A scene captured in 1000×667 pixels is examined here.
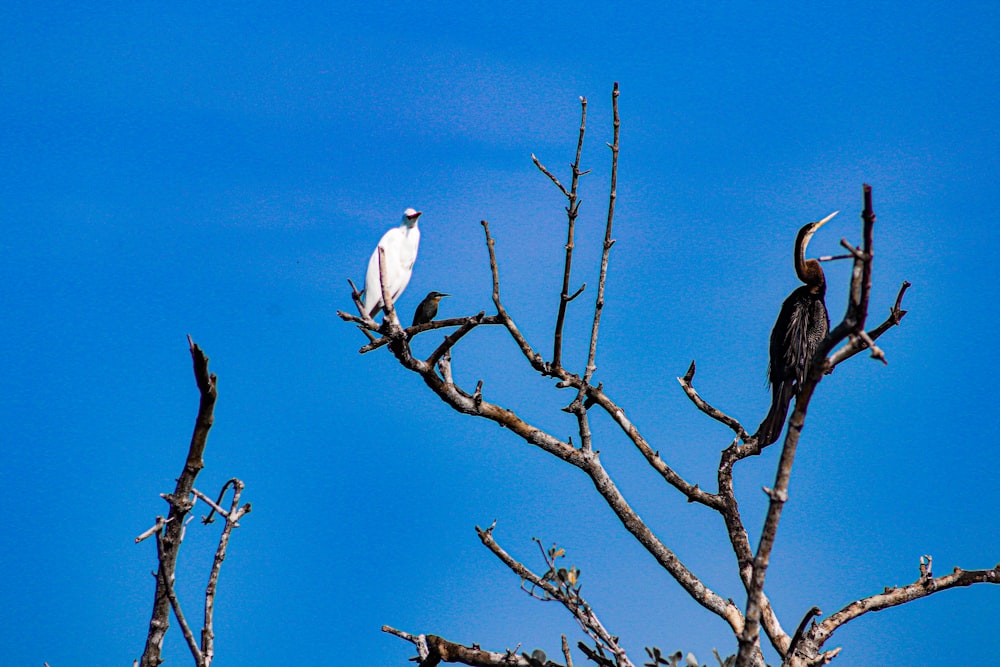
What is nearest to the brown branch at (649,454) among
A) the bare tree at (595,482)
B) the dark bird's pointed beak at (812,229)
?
the bare tree at (595,482)

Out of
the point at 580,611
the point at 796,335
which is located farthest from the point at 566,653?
the point at 796,335

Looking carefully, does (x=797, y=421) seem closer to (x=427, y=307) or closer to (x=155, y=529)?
A: (x=155, y=529)

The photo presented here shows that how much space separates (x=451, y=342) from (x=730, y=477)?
6.98ft

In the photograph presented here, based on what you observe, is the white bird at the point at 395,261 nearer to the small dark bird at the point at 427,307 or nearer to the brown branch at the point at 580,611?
the small dark bird at the point at 427,307

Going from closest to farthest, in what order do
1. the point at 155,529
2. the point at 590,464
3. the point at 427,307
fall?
the point at 155,529
the point at 590,464
the point at 427,307

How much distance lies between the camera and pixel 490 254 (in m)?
5.34

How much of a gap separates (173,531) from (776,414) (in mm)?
4432

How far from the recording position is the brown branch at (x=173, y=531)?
3289 mm

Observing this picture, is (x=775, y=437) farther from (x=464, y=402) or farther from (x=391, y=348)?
(x=391, y=348)

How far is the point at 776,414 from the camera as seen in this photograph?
21.2 ft

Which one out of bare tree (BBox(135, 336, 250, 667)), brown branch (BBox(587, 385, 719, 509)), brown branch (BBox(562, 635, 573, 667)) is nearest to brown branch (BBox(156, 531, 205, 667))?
bare tree (BBox(135, 336, 250, 667))

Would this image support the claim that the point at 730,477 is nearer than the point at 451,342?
No

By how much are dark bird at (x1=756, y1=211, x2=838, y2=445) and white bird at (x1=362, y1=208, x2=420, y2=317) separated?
3113mm

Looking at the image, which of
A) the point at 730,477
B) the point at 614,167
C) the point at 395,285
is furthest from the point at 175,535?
the point at 395,285
